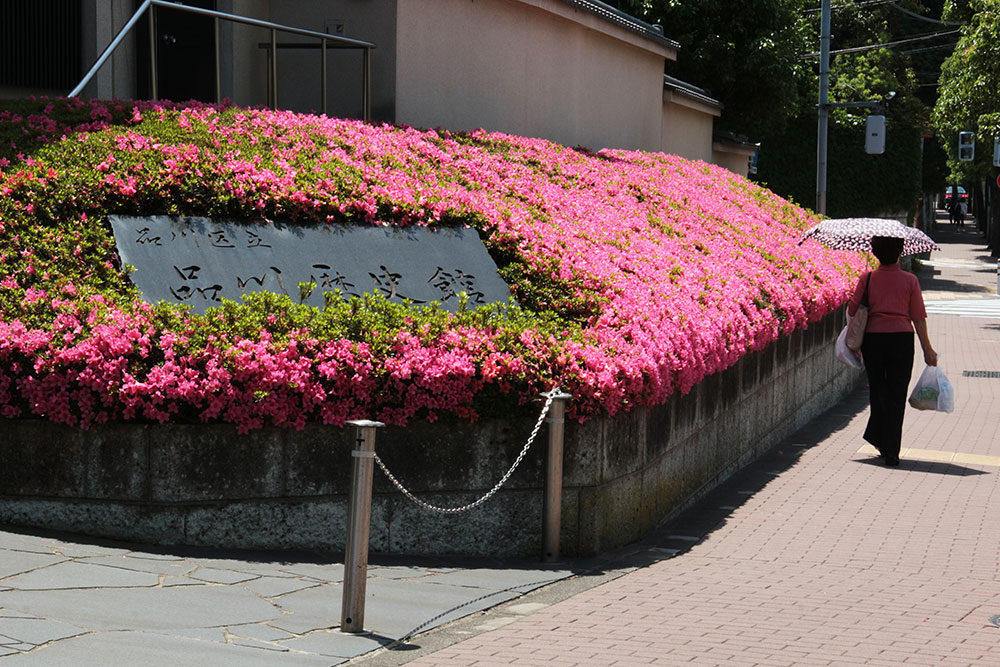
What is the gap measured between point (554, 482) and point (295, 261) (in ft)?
8.44

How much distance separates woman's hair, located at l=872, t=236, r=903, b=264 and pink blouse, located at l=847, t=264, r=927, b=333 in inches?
8.2

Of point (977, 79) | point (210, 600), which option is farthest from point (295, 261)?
point (977, 79)

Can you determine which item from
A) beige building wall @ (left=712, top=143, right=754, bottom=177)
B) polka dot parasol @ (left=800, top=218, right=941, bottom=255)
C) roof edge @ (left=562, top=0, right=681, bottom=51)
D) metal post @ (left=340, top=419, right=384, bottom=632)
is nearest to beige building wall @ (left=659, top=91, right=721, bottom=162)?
beige building wall @ (left=712, top=143, right=754, bottom=177)

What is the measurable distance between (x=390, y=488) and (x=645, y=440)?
77.3 inches

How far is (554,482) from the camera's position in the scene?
8.10 m

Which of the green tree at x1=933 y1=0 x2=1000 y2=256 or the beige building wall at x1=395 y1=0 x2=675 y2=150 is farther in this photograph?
the green tree at x1=933 y1=0 x2=1000 y2=256

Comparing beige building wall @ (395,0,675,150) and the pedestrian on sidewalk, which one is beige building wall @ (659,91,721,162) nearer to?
beige building wall @ (395,0,675,150)

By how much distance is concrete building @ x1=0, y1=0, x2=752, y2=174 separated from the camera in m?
13.9

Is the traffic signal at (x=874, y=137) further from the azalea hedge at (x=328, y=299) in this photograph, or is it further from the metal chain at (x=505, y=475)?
the metal chain at (x=505, y=475)

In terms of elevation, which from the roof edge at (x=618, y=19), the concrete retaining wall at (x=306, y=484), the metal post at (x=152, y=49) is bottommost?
the concrete retaining wall at (x=306, y=484)

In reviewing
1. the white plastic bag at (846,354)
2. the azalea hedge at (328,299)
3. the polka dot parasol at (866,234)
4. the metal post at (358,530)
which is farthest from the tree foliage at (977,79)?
the metal post at (358,530)

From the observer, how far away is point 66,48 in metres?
→ 14.3

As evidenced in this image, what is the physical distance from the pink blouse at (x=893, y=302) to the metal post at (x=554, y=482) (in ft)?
16.5

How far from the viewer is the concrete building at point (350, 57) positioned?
1388cm
